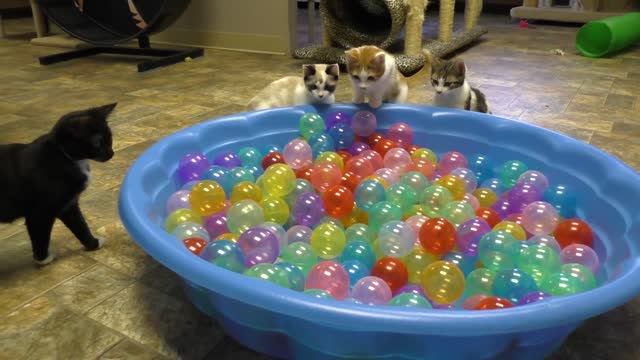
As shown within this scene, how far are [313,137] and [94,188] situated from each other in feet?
2.34

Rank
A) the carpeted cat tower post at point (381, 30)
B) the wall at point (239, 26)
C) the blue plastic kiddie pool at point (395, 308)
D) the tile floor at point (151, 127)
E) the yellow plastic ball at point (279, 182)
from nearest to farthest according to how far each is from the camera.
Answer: the blue plastic kiddie pool at point (395, 308)
the tile floor at point (151, 127)
the yellow plastic ball at point (279, 182)
the carpeted cat tower post at point (381, 30)
the wall at point (239, 26)

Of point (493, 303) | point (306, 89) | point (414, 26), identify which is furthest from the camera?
point (414, 26)

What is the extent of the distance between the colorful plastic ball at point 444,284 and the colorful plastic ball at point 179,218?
59cm

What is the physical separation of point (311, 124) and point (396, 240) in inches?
27.7

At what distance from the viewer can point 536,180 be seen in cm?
150

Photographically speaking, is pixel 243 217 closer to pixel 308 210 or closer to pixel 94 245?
pixel 308 210

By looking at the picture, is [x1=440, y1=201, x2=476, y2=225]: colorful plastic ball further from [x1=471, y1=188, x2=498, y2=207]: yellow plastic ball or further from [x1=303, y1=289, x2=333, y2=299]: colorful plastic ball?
[x1=303, y1=289, x2=333, y2=299]: colorful plastic ball

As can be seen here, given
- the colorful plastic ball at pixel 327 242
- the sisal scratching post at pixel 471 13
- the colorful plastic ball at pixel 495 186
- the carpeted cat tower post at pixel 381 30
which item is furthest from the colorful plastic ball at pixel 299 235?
the sisal scratching post at pixel 471 13

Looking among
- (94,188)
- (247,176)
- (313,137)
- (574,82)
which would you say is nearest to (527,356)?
(247,176)

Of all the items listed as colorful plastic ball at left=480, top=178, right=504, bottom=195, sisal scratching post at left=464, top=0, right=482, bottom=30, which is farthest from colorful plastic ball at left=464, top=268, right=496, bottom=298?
sisal scratching post at left=464, top=0, right=482, bottom=30

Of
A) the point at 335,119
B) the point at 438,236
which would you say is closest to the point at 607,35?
the point at 335,119

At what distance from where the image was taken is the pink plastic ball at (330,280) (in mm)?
1028

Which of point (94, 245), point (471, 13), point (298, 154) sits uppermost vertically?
point (471, 13)

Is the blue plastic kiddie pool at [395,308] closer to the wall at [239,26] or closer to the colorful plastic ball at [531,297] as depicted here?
the colorful plastic ball at [531,297]
